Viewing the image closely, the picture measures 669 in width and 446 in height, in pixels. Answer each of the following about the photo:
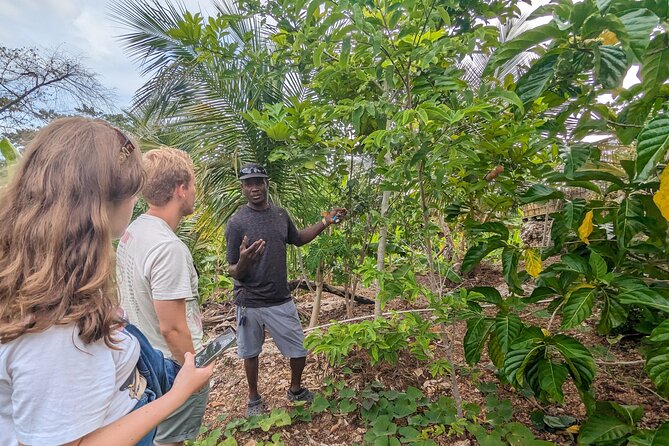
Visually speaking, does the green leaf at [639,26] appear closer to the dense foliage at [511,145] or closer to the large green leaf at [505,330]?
the dense foliage at [511,145]

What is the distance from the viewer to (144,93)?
3973 mm

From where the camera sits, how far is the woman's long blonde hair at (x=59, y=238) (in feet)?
2.23

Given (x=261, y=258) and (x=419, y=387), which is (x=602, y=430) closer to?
(x=419, y=387)

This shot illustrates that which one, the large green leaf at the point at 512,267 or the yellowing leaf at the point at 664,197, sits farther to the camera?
the large green leaf at the point at 512,267

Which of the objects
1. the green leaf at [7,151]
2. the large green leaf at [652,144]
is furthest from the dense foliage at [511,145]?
the green leaf at [7,151]

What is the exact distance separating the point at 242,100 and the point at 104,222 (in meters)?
2.96

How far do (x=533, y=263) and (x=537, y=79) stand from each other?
0.80 meters

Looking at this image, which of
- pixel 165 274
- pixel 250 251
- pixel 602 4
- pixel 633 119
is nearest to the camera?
pixel 602 4

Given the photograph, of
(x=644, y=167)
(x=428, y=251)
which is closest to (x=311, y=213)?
(x=428, y=251)

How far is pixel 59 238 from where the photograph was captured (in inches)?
28.0

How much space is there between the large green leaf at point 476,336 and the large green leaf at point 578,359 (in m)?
0.27

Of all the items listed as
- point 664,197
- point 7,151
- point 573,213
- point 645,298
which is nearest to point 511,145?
point 573,213

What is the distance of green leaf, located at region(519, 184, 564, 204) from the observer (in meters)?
1.33

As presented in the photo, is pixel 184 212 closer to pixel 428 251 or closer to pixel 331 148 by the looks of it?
pixel 331 148
